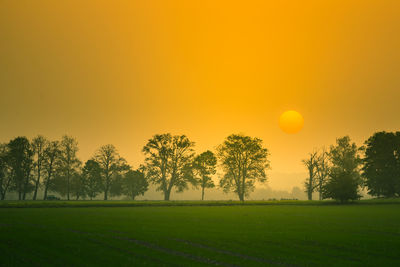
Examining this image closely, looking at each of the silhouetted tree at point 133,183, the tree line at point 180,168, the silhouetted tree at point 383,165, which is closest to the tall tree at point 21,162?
the tree line at point 180,168

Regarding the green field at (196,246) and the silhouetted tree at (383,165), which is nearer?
the green field at (196,246)

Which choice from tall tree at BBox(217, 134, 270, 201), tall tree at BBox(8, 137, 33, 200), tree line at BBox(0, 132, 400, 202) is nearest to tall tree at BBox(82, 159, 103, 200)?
tree line at BBox(0, 132, 400, 202)

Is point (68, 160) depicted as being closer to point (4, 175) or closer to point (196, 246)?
point (4, 175)

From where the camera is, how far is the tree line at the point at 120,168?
339ft

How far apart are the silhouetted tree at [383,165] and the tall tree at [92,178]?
305 feet

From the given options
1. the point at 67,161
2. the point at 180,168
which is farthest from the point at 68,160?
the point at 180,168

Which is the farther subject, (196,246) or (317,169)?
(317,169)

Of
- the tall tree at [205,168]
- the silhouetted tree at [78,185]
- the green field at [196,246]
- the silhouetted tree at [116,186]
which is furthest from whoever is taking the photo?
the silhouetted tree at [116,186]

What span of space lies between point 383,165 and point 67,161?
104m

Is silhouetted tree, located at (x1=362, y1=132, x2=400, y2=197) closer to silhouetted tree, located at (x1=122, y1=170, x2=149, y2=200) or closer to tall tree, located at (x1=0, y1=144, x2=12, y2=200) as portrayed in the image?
silhouetted tree, located at (x1=122, y1=170, x2=149, y2=200)

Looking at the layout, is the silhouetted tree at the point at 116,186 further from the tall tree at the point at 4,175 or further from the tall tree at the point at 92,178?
the tall tree at the point at 4,175

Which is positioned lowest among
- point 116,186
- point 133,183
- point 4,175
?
point 116,186

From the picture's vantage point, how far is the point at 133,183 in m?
125

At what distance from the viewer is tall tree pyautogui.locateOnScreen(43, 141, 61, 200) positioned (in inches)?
4154
